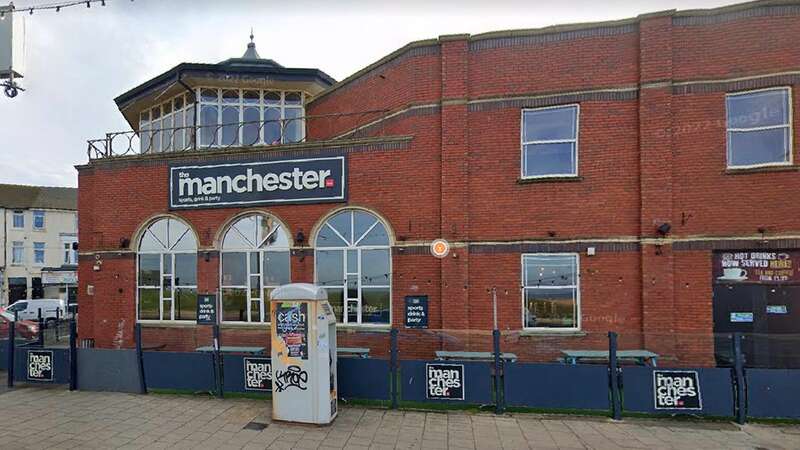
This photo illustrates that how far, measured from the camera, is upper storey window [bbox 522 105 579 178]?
9062mm

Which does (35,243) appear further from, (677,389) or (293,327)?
(677,389)

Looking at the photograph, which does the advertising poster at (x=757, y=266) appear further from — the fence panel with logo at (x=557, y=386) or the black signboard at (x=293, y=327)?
the black signboard at (x=293, y=327)

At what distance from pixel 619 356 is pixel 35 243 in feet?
131

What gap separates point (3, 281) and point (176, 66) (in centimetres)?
2902

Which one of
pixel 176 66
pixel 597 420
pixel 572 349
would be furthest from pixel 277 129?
pixel 597 420

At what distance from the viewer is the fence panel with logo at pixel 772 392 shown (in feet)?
20.4

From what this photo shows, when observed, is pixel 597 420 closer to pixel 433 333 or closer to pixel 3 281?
pixel 433 333

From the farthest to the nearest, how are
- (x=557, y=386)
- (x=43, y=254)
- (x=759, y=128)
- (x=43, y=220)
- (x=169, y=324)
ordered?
(x=43, y=220) → (x=43, y=254) → (x=169, y=324) → (x=759, y=128) → (x=557, y=386)

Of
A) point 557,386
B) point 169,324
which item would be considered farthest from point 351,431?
point 169,324

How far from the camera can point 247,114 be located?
13930 mm

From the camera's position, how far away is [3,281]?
30.4m

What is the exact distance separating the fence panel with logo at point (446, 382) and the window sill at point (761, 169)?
6285mm

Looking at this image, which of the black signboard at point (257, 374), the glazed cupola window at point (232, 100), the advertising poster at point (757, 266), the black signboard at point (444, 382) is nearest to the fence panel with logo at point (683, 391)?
the black signboard at point (444, 382)

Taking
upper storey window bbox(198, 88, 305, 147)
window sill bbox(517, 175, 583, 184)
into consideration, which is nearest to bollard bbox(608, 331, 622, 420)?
window sill bbox(517, 175, 583, 184)
